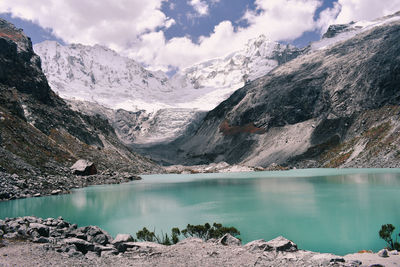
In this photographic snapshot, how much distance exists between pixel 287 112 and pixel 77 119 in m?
99.0

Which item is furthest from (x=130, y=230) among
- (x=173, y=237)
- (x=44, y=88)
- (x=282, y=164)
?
(x=282, y=164)

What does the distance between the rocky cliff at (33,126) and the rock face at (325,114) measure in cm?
6464

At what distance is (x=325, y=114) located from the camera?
137375 mm

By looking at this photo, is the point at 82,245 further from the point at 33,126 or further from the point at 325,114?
the point at 325,114

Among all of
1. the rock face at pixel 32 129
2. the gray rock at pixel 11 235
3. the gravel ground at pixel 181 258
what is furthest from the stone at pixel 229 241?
the rock face at pixel 32 129

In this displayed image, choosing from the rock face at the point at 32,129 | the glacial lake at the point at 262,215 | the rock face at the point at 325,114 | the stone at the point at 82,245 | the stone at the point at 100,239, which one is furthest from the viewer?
the rock face at the point at 325,114

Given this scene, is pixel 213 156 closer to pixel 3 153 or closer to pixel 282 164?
pixel 282 164

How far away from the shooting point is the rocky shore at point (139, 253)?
12.2 meters

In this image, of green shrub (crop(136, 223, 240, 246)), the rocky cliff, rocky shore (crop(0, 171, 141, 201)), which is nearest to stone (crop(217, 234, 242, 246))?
green shrub (crop(136, 223, 240, 246))

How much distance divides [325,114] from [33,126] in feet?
375

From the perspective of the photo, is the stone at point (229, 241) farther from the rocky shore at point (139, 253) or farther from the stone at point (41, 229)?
the stone at point (41, 229)

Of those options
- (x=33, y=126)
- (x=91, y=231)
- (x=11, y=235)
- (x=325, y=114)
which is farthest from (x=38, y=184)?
(x=325, y=114)

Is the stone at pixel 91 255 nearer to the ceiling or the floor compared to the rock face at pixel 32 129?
nearer to the floor

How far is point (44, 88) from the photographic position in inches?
3637
